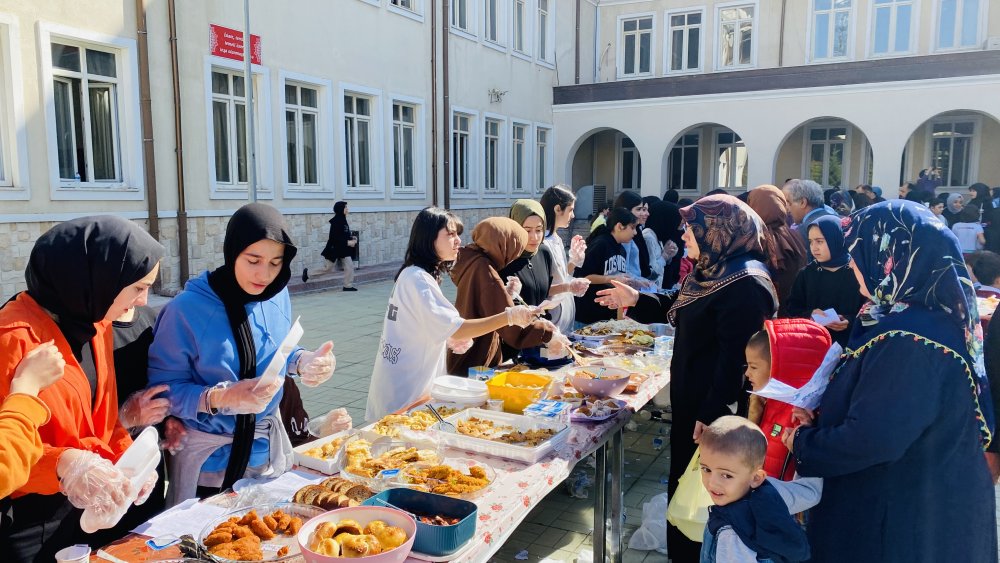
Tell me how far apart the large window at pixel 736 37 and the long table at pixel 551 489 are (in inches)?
→ 808

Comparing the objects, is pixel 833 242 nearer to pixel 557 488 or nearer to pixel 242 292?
pixel 557 488

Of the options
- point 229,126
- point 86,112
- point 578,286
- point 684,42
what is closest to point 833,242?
point 578,286

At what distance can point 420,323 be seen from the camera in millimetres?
3346

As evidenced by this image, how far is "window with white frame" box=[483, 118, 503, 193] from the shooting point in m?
18.4

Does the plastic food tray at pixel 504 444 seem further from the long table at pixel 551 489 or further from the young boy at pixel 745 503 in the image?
the young boy at pixel 745 503

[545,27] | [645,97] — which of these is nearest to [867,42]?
[645,97]

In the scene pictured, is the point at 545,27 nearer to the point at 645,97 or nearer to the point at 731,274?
the point at 645,97

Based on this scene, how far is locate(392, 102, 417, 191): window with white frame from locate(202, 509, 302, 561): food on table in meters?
13.3

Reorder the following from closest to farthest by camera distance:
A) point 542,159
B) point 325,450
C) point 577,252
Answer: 1. point 325,450
2. point 577,252
3. point 542,159

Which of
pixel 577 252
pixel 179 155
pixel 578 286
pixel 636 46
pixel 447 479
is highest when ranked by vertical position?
pixel 636 46

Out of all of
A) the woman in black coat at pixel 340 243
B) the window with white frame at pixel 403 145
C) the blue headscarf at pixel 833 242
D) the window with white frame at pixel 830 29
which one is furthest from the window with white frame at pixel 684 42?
the blue headscarf at pixel 833 242

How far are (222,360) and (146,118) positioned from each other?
8.95 m

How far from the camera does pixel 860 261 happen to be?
2096mm

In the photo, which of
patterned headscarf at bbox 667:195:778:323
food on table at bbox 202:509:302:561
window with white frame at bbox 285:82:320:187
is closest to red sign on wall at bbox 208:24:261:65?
window with white frame at bbox 285:82:320:187
